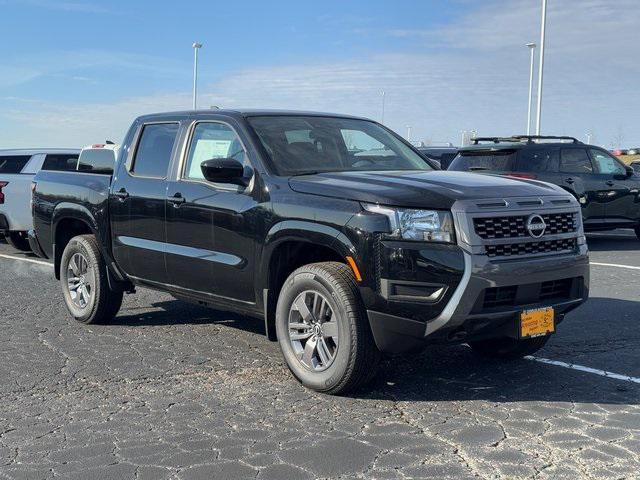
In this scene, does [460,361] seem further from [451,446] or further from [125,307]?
[125,307]

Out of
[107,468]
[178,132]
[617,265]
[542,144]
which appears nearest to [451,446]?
[107,468]

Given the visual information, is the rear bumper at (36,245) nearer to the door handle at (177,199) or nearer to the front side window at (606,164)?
the door handle at (177,199)

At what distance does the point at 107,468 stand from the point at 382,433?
1482 mm

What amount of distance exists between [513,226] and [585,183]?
31.1 ft

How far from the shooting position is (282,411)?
4773mm

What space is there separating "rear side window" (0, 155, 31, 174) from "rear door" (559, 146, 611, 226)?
9.42 metres

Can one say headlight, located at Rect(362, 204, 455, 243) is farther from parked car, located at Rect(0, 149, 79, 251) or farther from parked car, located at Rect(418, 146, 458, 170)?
parked car, located at Rect(418, 146, 458, 170)

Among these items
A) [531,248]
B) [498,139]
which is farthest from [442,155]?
[531,248]

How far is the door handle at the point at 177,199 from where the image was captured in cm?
604

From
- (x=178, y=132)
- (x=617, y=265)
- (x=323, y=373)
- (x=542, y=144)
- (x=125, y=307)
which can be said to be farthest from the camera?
(x=542, y=144)

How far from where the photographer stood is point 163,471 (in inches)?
152

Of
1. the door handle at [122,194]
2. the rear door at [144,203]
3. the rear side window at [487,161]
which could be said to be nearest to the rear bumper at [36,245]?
the rear door at [144,203]

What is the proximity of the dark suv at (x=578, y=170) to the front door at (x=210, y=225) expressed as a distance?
8174 mm

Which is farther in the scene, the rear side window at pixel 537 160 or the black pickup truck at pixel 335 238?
the rear side window at pixel 537 160
